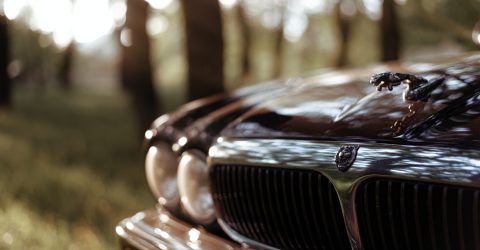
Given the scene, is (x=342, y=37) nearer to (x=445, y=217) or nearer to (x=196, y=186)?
(x=196, y=186)

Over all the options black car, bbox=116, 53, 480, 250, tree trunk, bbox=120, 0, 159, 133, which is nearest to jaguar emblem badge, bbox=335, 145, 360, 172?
black car, bbox=116, 53, 480, 250

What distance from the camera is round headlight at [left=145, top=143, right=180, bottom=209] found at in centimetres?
295

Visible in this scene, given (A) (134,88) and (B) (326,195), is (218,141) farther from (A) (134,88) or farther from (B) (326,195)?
(A) (134,88)

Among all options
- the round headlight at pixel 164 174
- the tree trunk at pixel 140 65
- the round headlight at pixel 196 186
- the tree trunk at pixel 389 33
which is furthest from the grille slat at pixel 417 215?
the tree trunk at pixel 389 33

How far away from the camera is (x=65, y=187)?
19.0 feet

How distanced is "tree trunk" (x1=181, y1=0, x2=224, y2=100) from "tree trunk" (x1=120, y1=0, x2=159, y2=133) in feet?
6.17

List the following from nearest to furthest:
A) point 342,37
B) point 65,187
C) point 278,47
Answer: point 65,187 < point 342,37 < point 278,47

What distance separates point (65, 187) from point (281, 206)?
3830 millimetres

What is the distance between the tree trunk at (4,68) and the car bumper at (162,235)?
11977mm

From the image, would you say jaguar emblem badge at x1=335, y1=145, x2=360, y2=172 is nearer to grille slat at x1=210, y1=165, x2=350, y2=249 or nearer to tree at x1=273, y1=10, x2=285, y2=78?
grille slat at x1=210, y1=165, x2=350, y2=249

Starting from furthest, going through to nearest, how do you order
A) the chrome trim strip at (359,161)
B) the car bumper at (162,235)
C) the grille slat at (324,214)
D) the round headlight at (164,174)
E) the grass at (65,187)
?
1. the grass at (65,187)
2. the round headlight at (164,174)
3. the car bumper at (162,235)
4. the grille slat at (324,214)
5. the chrome trim strip at (359,161)

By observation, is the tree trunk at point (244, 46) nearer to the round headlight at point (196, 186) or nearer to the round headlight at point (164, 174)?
the round headlight at point (164, 174)

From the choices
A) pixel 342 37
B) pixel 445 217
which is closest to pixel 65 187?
pixel 445 217

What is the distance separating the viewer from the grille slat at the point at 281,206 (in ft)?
7.14
